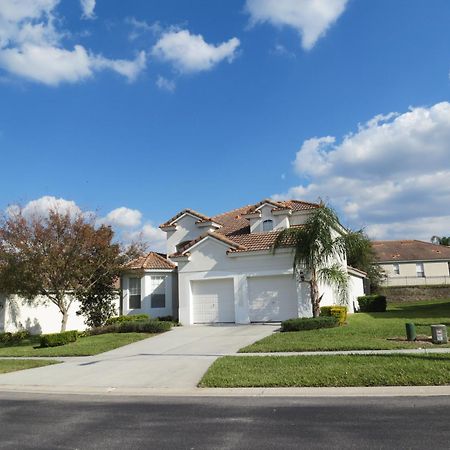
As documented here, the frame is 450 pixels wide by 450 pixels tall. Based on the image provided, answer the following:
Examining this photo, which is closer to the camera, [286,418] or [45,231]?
[286,418]

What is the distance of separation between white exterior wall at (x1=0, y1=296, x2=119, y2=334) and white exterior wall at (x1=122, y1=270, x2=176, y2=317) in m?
1.54

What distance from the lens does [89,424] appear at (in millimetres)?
7605

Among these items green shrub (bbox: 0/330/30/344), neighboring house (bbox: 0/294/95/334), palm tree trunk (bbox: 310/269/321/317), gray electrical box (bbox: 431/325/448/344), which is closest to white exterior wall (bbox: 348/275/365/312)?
palm tree trunk (bbox: 310/269/321/317)

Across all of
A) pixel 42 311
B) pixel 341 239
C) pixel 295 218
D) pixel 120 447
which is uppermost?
pixel 295 218

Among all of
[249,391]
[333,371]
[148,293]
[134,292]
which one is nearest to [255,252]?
[148,293]

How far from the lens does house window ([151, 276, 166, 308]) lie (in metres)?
26.9

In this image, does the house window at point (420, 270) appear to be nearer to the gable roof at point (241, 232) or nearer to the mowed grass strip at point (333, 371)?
the gable roof at point (241, 232)

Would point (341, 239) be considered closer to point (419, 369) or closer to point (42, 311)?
point (419, 369)

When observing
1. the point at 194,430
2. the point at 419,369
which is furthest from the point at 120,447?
the point at 419,369

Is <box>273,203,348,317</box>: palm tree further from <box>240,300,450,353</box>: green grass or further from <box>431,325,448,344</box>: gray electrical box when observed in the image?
<box>431,325,448,344</box>: gray electrical box

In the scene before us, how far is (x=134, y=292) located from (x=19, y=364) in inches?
470

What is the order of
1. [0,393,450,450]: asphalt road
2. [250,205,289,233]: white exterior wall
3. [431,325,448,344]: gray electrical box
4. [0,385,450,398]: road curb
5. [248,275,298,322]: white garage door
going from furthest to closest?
[250,205,289,233]: white exterior wall, [248,275,298,322]: white garage door, [431,325,448,344]: gray electrical box, [0,385,450,398]: road curb, [0,393,450,450]: asphalt road

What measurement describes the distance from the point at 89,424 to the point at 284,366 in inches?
209

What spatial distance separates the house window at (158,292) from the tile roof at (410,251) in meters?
33.9
